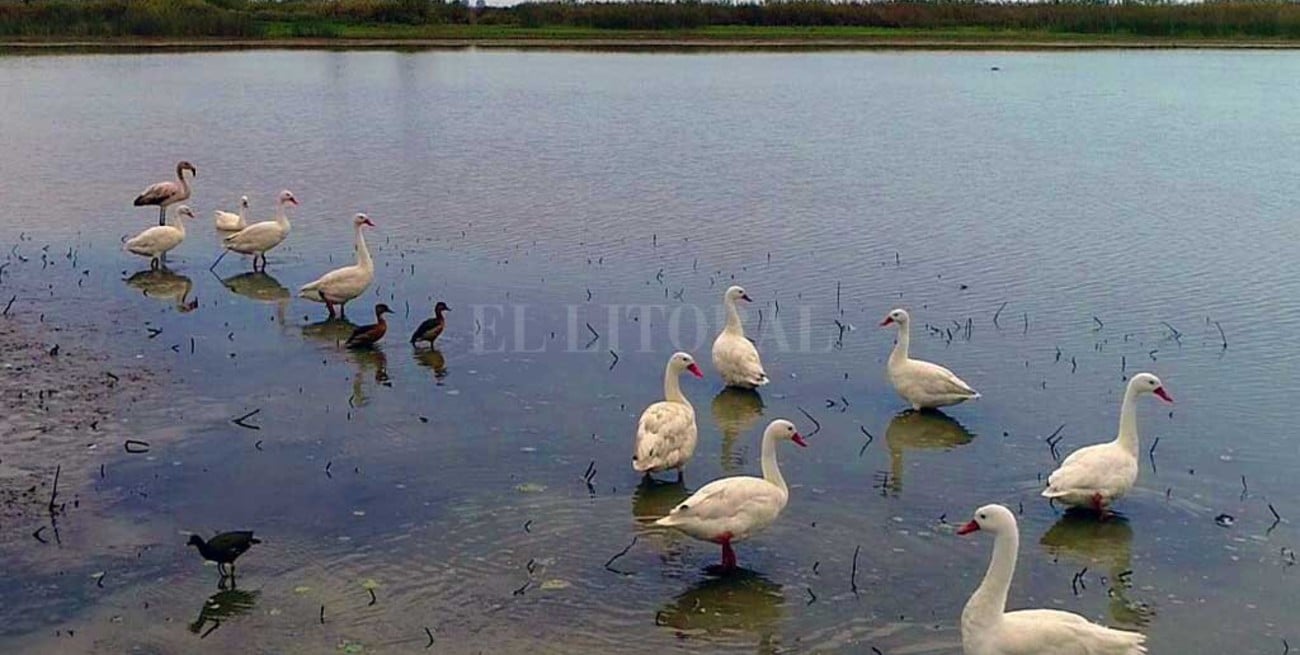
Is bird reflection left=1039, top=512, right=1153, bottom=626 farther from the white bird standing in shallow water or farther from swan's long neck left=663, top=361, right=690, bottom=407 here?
the white bird standing in shallow water

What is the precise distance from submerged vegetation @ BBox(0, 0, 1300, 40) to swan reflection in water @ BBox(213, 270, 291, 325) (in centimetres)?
3997

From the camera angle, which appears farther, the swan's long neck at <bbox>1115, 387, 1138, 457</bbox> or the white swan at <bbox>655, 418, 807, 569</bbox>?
the swan's long neck at <bbox>1115, 387, 1138, 457</bbox>

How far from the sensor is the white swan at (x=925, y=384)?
1073cm

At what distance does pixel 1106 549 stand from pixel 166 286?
33.5ft

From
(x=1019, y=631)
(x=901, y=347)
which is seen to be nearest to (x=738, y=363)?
(x=901, y=347)

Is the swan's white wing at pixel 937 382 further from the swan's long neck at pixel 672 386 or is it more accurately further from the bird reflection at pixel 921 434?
the swan's long neck at pixel 672 386

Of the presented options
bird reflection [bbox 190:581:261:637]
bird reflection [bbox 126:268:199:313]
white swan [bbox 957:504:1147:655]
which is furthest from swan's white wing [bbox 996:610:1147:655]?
bird reflection [bbox 126:268:199:313]

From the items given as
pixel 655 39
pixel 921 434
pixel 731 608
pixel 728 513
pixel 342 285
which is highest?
pixel 655 39

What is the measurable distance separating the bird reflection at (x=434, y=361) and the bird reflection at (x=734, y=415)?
2321 mm

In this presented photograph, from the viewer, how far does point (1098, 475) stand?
8.66 metres

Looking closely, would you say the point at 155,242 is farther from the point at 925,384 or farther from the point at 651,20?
the point at 651,20

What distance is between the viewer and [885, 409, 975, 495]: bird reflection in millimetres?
10258

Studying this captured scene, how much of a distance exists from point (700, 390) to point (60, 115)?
21.9 m

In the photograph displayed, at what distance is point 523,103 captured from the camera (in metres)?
32.8
